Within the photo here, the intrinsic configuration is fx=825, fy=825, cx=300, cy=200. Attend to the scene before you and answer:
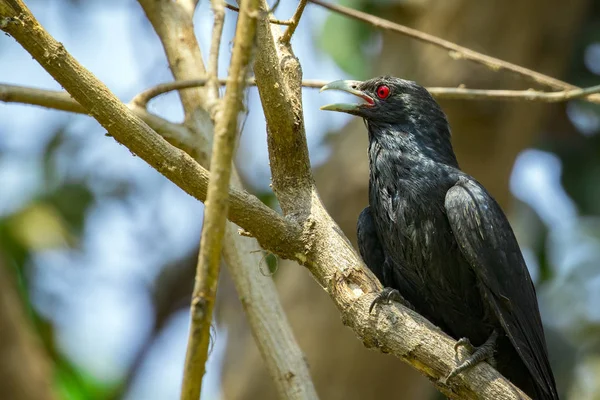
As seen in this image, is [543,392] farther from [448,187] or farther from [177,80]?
[177,80]

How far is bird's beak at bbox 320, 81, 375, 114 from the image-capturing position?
15.1 feet

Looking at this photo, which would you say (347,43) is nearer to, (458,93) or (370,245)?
(458,93)

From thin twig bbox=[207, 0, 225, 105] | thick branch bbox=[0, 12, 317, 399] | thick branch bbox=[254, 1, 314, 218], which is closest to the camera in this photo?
thin twig bbox=[207, 0, 225, 105]

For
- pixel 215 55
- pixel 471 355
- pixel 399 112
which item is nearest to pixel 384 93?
pixel 399 112

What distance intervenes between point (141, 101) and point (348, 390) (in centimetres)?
533

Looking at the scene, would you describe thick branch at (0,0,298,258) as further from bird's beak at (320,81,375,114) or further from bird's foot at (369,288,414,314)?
bird's beak at (320,81,375,114)

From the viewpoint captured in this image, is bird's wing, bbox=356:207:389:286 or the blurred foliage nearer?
bird's wing, bbox=356:207:389:286

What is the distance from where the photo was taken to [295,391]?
433cm

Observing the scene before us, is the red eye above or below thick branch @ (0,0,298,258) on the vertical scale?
above

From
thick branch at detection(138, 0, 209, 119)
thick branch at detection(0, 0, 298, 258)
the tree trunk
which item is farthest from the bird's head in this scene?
the tree trunk

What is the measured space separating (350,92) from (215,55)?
2377 mm

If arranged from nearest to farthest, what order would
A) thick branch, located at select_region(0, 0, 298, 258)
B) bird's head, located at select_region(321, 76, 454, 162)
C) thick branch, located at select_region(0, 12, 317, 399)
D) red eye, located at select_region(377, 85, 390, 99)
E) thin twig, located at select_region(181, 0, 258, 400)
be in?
1. thin twig, located at select_region(181, 0, 258, 400)
2. thick branch, located at select_region(0, 0, 298, 258)
3. thick branch, located at select_region(0, 12, 317, 399)
4. bird's head, located at select_region(321, 76, 454, 162)
5. red eye, located at select_region(377, 85, 390, 99)

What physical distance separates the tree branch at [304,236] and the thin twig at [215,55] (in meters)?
0.68

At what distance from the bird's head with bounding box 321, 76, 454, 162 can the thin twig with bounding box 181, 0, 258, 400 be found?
8.33 feet
